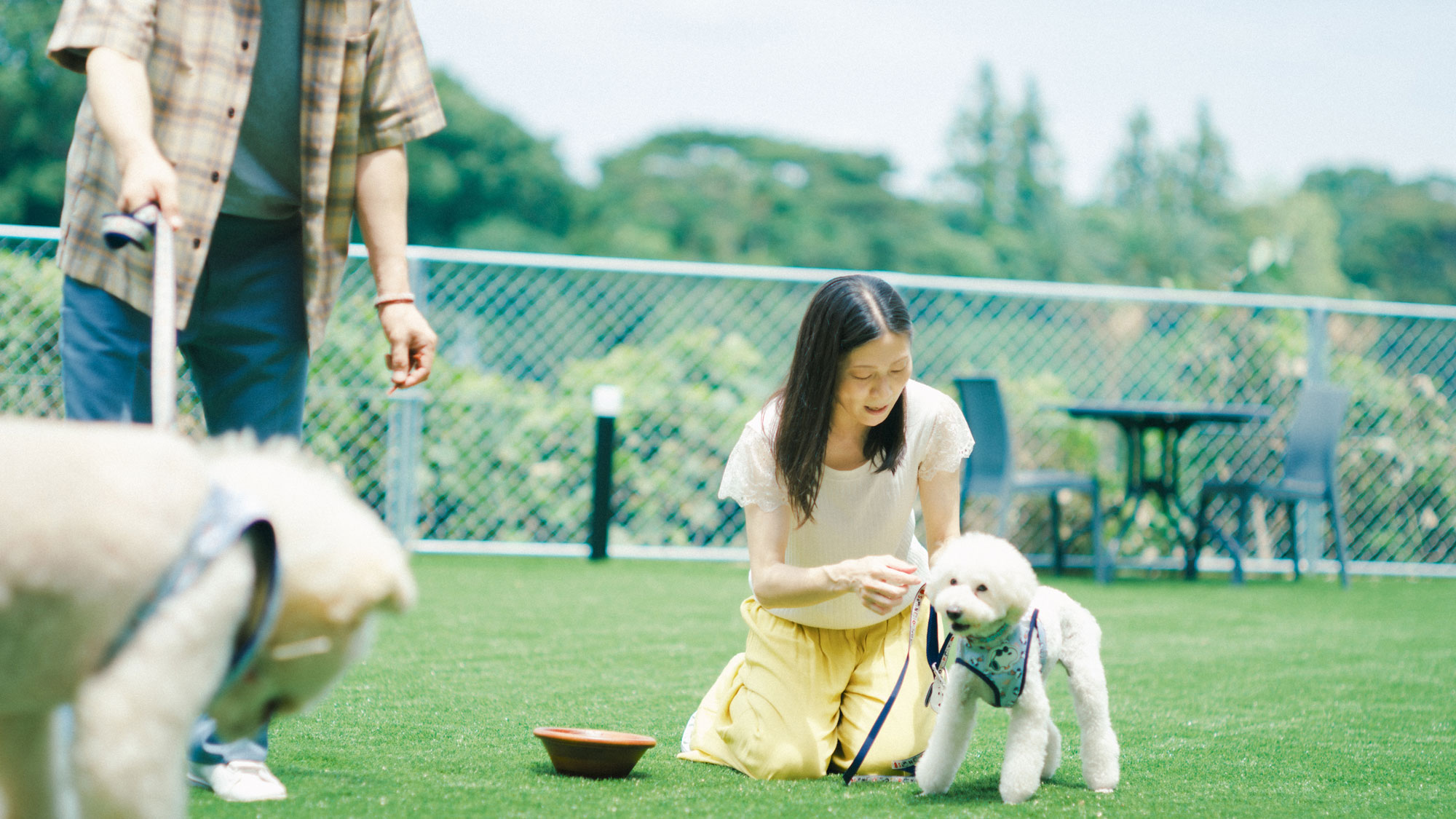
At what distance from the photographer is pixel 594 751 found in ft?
6.72

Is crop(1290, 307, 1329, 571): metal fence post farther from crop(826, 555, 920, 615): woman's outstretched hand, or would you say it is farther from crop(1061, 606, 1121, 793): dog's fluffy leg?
crop(826, 555, 920, 615): woman's outstretched hand

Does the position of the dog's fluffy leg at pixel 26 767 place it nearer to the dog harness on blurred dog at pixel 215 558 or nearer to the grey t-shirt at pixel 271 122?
the dog harness on blurred dog at pixel 215 558

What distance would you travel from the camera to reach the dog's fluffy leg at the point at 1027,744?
1987mm

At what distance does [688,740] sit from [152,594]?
1512mm

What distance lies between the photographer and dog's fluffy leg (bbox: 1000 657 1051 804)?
6.52 ft

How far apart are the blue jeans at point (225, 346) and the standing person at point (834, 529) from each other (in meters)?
0.87

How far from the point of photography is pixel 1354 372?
6.59 meters

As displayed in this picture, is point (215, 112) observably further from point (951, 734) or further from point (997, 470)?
point (997, 470)

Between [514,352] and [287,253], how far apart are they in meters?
4.32

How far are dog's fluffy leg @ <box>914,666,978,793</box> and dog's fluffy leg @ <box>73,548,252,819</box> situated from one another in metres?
1.29

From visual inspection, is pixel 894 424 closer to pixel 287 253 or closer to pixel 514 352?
pixel 287 253

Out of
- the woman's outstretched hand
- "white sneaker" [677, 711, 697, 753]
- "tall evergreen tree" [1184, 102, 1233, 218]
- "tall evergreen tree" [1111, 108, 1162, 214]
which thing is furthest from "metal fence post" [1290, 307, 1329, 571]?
"tall evergreen tree" [1184, 102, 1233, 218]

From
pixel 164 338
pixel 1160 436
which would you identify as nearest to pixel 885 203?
pixel 1160 436

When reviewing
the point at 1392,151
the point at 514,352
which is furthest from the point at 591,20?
the point at 514,352
